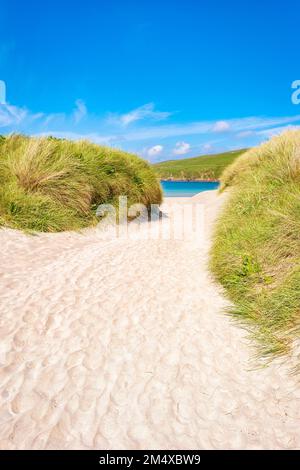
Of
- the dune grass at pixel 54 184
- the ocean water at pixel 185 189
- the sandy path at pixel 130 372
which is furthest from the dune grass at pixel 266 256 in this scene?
the ocean water at pixel 185 189

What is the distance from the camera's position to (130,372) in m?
3.04

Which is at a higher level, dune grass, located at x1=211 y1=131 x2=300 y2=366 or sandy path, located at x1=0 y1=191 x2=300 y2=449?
dune grass, located at x1=211 y1=131 x2=300 y2=366

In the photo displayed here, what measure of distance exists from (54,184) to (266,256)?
270 inches

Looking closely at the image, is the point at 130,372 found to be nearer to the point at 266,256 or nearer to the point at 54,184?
the point at 266,256

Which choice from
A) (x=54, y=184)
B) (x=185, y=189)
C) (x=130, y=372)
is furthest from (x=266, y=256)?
(x=185, y=189)

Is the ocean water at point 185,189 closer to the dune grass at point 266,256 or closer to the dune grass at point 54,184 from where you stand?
the dune grass at point 54,184

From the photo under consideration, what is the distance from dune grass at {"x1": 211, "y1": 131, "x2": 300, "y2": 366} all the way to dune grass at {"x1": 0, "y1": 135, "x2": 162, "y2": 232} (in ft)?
15.2

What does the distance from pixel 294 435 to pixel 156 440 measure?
3.34 ft

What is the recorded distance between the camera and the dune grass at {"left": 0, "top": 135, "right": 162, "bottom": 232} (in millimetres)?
8498

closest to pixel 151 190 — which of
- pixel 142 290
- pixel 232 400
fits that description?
pixel 142 290

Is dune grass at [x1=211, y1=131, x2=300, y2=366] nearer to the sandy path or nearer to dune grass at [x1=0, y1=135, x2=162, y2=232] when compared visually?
the sandy path

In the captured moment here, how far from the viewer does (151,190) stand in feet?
45.0

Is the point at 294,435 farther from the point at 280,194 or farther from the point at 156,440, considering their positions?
the point at 280,194

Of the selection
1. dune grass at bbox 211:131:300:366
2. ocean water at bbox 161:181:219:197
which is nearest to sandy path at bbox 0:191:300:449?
dune grass at bbox 211:131:300:366
